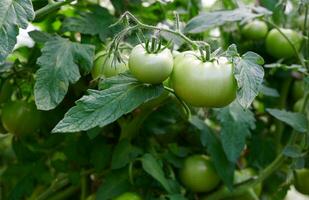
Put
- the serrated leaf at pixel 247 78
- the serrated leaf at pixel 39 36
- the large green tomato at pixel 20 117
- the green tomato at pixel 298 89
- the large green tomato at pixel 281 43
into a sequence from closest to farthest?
1. the serrated leaf at pixel 247 78
2. the serrated leaf at pixel 39 36
3. the large green tomato at pixel 20 117
4. the large green tomato at pixel 281 43
5. the green tomato at pixel 298 89

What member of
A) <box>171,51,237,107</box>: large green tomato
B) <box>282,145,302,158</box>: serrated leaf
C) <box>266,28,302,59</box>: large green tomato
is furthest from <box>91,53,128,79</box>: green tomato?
<box>266,28,302,59</box>: large green tomato

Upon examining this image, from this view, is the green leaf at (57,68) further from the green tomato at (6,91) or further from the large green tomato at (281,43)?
the large green tomato at (281,43)

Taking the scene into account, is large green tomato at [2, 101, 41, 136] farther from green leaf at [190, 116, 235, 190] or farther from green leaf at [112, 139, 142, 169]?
green leaf at [190, 116, 235, 190]

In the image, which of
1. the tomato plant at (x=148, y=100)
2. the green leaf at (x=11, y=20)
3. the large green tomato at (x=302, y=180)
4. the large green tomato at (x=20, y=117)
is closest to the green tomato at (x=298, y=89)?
the tomato plant at (x=148, y=100)

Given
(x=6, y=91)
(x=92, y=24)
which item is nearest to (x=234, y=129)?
(x=92, y=24)

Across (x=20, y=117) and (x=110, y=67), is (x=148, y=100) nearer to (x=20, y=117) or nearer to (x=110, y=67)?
(x=110, y=67)

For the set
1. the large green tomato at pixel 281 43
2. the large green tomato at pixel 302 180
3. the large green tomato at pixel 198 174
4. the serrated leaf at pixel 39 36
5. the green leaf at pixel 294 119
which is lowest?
the large green tomato at pixel 302 180

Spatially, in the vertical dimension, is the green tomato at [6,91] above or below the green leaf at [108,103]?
below
